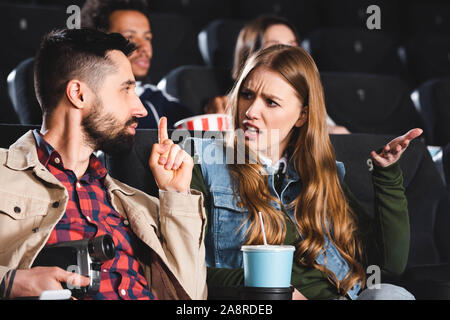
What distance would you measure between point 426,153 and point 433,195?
0.27 feet

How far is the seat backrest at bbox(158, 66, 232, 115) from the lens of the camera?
1.57 metres

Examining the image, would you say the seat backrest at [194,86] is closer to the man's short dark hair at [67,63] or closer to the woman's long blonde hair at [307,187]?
the woman's long blonde hair at [307,187]

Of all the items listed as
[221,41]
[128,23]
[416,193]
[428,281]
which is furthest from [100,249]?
[221,41]

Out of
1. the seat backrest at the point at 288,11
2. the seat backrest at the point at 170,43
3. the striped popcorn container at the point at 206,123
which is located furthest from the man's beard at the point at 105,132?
the seat backrest at the point at 288,11

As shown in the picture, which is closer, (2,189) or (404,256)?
(2,189)

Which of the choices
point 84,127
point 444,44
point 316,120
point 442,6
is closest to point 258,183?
point 316,120

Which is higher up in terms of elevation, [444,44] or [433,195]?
[444,44]

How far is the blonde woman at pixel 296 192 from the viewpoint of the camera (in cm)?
93

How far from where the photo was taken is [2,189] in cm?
79

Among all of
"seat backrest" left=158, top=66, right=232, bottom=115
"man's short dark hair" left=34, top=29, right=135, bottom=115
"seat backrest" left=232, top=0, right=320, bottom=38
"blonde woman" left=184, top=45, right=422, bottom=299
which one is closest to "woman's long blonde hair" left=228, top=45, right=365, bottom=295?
→ "blonde woman" left=184, top=45, right=422, bottom=299

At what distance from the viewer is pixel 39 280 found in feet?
2.33

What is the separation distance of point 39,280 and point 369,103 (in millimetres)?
1211
